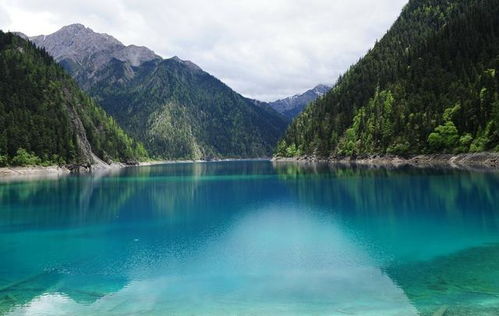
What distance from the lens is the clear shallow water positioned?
60.4ft

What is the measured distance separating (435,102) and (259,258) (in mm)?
125967

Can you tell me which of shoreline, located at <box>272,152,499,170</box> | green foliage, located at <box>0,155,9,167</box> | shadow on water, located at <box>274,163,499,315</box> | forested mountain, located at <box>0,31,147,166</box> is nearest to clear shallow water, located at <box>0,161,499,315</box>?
shadow on water, located at <box>274,163,499,315</box>

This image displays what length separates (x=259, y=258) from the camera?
2611cm

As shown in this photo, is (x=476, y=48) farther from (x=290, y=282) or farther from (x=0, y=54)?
(x=0, y=54)

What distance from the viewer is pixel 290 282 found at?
21109 mm

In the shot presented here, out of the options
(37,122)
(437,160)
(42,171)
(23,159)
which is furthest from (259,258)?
(37,122)

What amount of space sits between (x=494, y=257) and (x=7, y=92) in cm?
17590

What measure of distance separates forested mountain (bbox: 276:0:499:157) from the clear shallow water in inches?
2594

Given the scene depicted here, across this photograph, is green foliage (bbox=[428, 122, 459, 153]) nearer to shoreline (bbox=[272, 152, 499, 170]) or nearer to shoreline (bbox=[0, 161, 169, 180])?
shoreline (bbox=[272, 152, 499, 170])

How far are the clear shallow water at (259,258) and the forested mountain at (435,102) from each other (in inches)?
2594

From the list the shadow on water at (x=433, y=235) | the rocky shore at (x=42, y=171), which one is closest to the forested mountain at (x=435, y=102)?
the shadow on water at (x=433, y=235)

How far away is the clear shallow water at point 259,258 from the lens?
18406 millimetres

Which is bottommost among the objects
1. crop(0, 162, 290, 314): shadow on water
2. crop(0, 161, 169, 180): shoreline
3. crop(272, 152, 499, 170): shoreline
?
crop(0, 162, 290, 314): shadow on water

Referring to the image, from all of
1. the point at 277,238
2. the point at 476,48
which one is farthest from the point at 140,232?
the point at 476,48
